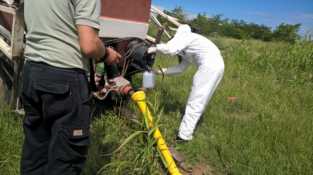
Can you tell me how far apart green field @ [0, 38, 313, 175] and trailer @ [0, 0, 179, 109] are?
406 millimetres

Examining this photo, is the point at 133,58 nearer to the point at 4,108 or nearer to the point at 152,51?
the point at 152,51

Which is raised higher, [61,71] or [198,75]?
[61,71]

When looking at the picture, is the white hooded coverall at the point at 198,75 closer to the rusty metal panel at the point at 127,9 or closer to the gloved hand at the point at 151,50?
the gloved hand at the point at 151,50

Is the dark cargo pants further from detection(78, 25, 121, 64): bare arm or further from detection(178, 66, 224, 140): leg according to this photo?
detection(178, 66, 224, 140): leg

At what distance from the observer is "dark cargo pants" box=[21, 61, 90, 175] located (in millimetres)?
2545

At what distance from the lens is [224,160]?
4.42m

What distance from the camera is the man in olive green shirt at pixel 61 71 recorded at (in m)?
2.44

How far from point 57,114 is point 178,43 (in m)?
2.33

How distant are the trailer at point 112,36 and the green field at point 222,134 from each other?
1.33 feet

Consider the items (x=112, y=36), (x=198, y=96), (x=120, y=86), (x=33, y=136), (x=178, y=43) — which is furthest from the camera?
(x=112, y=36)

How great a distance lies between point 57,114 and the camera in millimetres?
2604

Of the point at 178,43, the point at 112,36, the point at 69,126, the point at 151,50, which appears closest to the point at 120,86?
the point at 69,126

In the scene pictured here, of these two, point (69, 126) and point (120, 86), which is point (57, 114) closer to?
point (69, 126)

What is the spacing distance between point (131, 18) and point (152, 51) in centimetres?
111
